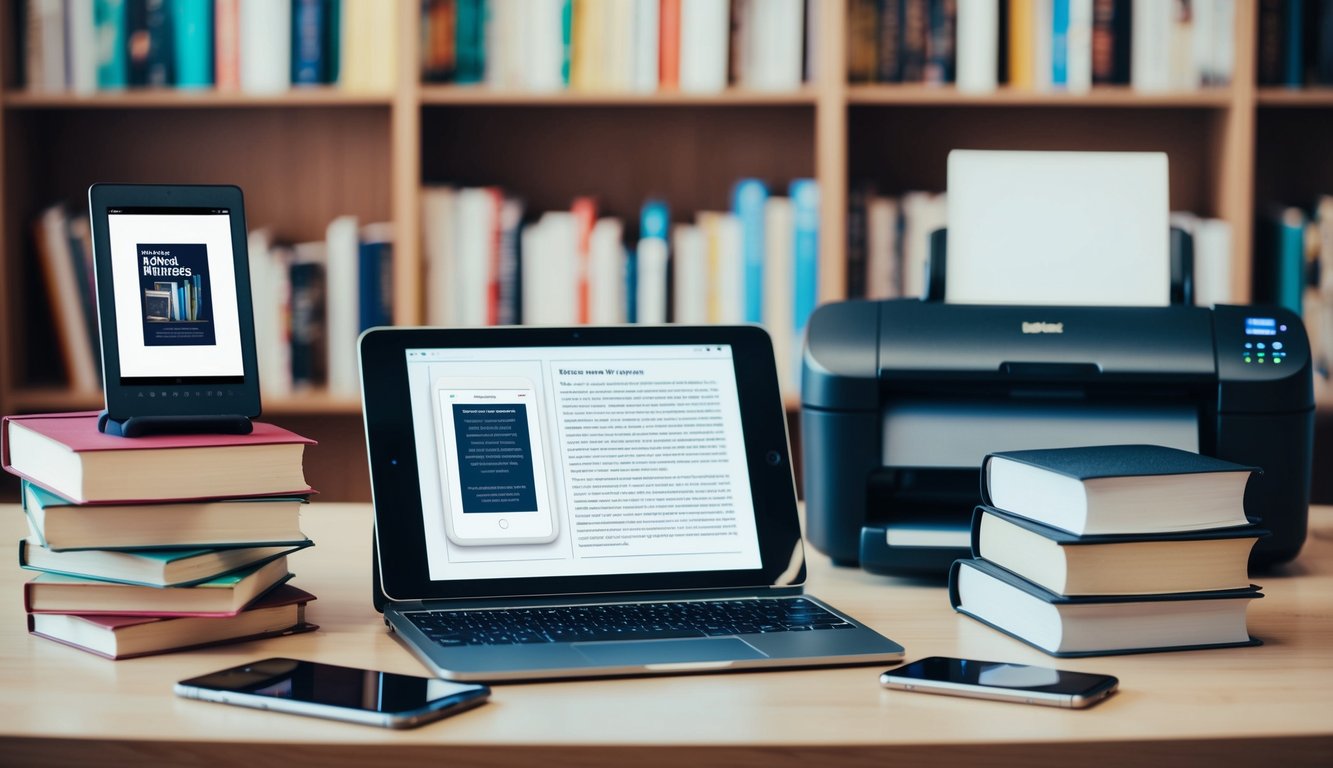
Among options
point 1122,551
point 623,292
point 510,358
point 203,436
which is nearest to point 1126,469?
point 1122,551

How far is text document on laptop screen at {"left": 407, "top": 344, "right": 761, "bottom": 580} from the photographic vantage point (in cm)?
105

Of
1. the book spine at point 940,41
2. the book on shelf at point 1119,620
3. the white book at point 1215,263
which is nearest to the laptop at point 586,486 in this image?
the book on shelf at point 1119,620

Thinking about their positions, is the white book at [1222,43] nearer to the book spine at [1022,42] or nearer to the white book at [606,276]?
the book spine at [1022,42]

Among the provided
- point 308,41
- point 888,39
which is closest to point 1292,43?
point 888,39

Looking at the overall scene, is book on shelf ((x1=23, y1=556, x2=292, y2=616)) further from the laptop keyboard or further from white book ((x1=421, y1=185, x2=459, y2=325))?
white book ((x1=421, y1=185, x2=459, y2=325))

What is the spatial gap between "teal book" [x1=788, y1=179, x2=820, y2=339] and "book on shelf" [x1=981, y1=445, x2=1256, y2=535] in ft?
4.21

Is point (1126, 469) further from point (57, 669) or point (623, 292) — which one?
point (623, 292)

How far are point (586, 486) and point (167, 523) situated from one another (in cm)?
31

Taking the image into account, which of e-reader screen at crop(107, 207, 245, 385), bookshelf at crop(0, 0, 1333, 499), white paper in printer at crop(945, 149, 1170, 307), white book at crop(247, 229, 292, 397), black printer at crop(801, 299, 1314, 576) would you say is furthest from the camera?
bookshelf at crop(0, 0, 1333, 499)

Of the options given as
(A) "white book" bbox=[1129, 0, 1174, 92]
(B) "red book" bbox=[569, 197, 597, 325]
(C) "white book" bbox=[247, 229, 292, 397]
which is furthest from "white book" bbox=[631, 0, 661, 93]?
(A) "white book" bbox=[1129, 0, 1174, 92]

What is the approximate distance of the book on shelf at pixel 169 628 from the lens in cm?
92

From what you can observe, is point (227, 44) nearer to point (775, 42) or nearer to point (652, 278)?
point (652, 278)

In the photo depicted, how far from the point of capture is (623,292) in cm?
Result: 232

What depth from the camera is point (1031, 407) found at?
126 cm
